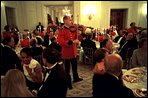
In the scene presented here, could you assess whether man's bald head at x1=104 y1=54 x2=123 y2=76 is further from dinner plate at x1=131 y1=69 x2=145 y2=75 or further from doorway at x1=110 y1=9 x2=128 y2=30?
doorway at x1=110 y1=9 x2=128 y2=30

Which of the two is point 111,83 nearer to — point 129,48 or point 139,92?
point 139,92

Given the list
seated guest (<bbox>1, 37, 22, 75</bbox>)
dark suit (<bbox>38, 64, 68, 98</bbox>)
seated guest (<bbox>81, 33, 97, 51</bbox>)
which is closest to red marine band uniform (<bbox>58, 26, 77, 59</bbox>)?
seated guest (<bbox>1, 37, 22, 75</bbox>)

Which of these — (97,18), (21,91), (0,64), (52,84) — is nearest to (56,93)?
(52,84)

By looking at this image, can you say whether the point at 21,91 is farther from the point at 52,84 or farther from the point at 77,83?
the point at 77,83

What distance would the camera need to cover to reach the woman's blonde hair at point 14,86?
4.09ft

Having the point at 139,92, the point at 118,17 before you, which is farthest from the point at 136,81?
the point at 118,17

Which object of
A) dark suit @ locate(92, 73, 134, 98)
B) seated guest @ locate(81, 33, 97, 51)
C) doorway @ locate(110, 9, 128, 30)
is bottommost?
dark suit @ locate(92, 73, 134, 98)

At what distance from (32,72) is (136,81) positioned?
1.31 meters

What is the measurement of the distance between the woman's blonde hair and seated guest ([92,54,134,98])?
23.9 inches

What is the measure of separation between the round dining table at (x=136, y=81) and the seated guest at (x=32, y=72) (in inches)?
42.1

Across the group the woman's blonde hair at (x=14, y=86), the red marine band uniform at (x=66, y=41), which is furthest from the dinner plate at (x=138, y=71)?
the woman's blonde hair at (x=14, y=86)

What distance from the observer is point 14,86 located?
4.17 feet

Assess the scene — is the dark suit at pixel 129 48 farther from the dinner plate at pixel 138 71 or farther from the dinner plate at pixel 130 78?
the dinner plate at pixel 130 78

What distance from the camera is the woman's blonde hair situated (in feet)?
4.09
